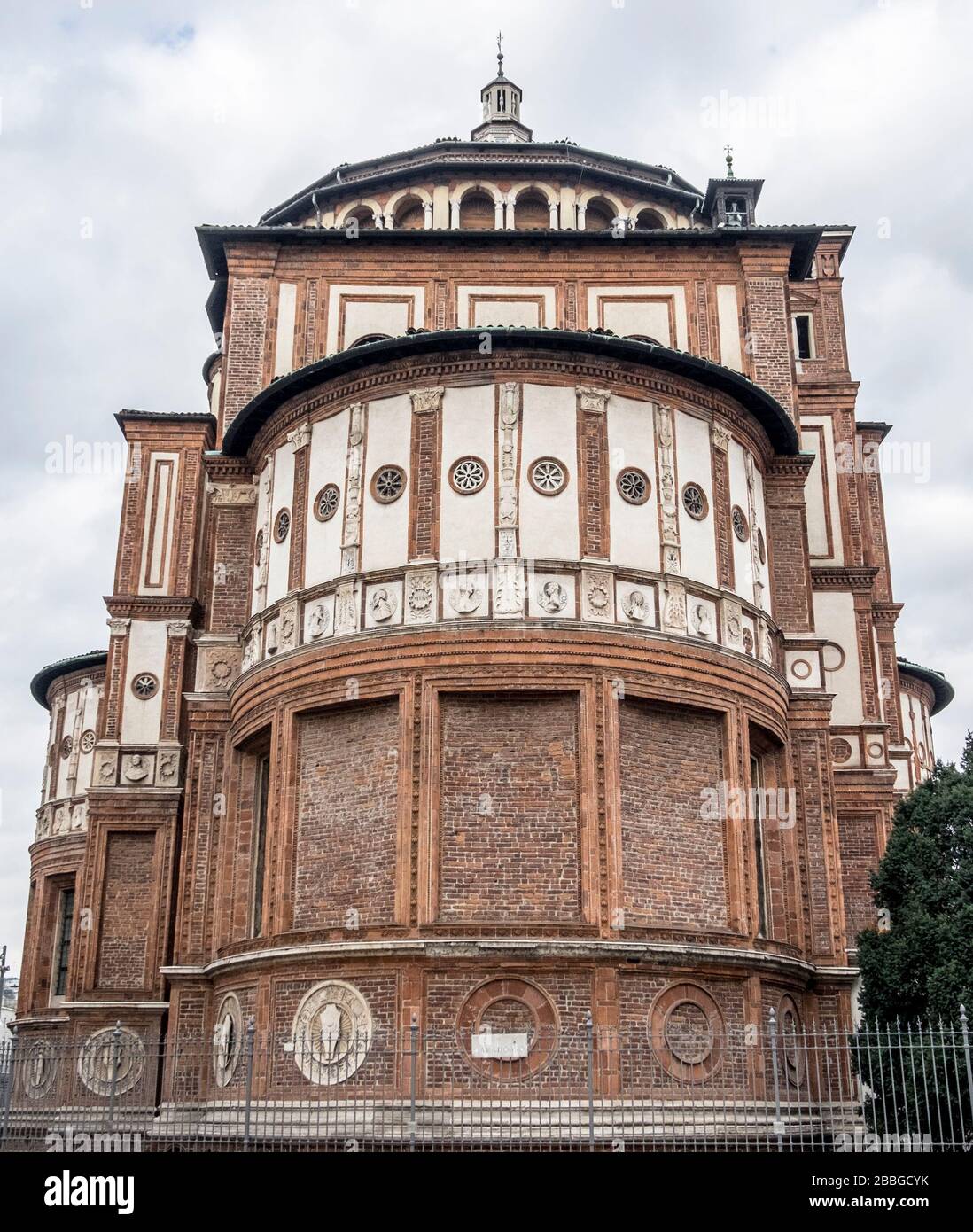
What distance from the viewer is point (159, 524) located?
107ft

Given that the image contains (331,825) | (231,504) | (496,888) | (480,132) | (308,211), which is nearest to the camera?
(496,888)

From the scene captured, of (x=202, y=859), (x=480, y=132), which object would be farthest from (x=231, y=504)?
(x=480, y=132)

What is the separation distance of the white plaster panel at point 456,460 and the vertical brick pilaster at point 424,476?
10 centimetres

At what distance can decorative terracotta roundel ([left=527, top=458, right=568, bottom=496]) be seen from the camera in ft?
73.8

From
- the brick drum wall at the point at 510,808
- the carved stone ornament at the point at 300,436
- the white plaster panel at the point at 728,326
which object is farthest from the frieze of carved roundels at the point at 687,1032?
the white plaster panel at the point at 728,326

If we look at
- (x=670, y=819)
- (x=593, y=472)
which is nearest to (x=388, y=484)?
(x=593, y=472)

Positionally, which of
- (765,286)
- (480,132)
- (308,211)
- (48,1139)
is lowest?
(48,1139)

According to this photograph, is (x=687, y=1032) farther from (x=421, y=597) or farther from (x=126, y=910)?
(x=126, y=910)

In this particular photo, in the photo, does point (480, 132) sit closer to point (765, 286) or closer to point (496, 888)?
point (765, 286)

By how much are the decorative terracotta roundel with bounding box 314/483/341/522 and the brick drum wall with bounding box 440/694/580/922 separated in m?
4.22

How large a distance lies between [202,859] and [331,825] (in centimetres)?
364

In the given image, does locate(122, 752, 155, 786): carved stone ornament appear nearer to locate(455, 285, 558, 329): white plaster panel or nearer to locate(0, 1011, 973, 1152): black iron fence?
locate(0, 1011, 973, 1152): black iron fence

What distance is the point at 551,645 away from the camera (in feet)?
70.4

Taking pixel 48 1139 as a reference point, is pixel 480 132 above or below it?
above
